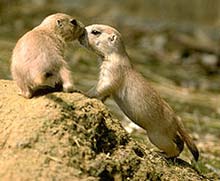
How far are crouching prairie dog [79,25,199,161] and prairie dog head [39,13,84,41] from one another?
51 cm

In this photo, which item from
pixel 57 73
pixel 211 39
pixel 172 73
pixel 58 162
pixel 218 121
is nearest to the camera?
pixel 58 162

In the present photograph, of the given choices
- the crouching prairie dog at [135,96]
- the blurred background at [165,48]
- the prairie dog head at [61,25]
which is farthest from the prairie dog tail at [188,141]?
the prairie dog head at [61,25]

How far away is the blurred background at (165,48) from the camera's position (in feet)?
31.6

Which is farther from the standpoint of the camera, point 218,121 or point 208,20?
point 208,20

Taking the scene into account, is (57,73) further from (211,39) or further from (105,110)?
(211,39)

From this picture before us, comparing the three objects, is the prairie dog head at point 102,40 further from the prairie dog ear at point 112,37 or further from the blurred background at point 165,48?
the blurred background at point 165,48

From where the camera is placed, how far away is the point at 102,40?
21.0ft

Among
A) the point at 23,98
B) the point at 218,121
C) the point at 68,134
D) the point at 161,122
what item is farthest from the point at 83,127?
the point at 218,121

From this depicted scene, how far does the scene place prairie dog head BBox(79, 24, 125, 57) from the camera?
6.39 metres

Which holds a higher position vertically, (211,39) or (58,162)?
(58,162)

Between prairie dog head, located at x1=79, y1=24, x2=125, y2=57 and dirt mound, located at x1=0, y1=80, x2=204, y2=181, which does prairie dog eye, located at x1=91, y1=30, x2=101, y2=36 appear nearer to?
prairie dog head, located at x1=79, y1=24, x2=125, y2=57

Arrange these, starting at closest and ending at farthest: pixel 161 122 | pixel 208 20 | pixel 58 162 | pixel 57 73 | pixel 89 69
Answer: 1. pixel 58 162
2. pixel 57 73
3. pixel 161 122
4. pixel 89 69
5. pixel 208 20

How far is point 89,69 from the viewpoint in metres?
12.2

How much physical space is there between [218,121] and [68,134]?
575cm
